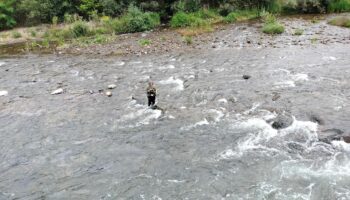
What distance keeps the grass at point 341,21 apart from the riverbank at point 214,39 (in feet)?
1.76

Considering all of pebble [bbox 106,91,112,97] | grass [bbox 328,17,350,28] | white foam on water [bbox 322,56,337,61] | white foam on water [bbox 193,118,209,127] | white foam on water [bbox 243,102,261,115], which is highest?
grass [bbox 328,17,350,28]

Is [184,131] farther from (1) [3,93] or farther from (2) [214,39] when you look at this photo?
(2) [214,39]

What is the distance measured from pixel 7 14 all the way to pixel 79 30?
12.7 metres

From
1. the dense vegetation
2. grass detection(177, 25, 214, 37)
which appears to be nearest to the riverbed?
grass detection(177, 25, 214, 37)

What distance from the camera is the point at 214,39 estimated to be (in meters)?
32.7

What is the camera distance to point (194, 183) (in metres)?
13.6

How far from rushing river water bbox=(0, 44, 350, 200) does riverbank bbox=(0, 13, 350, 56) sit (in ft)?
9.81

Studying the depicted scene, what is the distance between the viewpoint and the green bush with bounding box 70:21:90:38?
38562 mm

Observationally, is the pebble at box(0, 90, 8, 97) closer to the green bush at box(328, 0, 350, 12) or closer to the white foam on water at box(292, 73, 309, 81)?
the white foam on water at box(292, 73, 309, 81)

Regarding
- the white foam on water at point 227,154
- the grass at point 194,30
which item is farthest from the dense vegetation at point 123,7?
the white foam on water at point 227,154

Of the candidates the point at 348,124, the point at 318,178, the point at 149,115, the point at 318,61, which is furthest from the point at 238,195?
the point at 318,61

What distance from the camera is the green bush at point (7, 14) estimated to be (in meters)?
45.6

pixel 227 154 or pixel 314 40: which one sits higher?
pixel 314 40

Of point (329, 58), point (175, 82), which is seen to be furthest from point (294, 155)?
point (329, 58)
